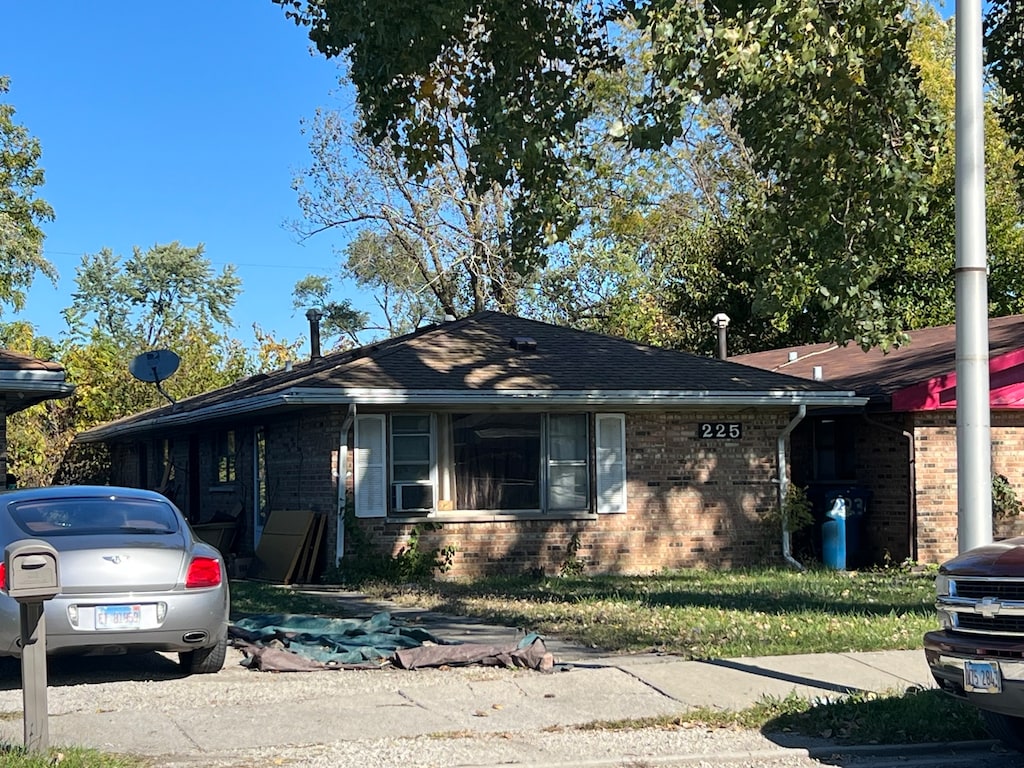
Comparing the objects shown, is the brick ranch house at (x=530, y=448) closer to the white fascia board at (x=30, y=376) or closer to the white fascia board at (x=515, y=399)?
the white fascia board at (x=515, y=399)

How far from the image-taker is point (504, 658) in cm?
1005

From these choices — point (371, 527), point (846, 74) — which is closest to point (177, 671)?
point (371, 527)

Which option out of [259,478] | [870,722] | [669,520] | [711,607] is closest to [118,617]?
[870,722]

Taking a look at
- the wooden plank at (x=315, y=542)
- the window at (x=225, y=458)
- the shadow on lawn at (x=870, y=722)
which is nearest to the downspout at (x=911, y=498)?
the wooden plank at (x=315, y=542)

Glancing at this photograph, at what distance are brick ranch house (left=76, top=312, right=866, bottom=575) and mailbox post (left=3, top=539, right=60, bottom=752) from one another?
9.07 m

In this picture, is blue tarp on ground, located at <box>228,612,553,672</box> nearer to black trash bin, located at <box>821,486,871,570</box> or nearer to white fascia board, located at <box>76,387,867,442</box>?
white fascia board, located at <box>76,387,867,442</box>

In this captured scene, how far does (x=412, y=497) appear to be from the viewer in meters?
17.1

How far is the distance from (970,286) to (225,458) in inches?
616

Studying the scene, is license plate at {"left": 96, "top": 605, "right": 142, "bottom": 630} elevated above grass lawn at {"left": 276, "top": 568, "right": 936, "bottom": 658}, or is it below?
above

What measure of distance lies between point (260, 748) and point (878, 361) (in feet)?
55.1

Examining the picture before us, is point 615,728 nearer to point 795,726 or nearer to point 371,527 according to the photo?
point 795,726

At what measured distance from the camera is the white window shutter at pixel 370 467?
16984mm

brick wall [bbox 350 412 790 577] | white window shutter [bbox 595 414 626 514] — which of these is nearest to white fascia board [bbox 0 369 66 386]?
brick wall [bbox 350 412 790 577]

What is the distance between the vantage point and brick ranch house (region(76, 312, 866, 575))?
17.0 metres
